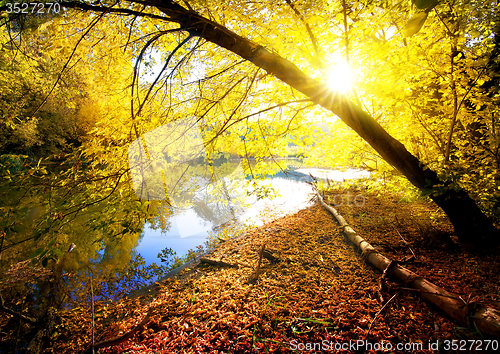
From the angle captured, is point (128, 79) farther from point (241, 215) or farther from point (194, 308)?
point (241, 215)

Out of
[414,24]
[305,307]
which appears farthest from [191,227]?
[414,24]

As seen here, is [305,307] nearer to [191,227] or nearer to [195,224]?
[191,227]

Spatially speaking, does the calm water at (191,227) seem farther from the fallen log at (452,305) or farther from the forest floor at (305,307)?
the fallen log at (452,305)

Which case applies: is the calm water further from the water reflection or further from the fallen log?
the fallen log

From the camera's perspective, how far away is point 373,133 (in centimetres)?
272

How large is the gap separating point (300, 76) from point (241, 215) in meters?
8.10

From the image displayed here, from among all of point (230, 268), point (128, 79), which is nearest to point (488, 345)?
point (230, 268)

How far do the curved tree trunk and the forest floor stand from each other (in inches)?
15.2

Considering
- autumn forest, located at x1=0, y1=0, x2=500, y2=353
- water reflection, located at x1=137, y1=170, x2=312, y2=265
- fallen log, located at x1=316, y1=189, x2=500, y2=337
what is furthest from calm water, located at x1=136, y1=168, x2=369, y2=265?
fallen log, located at x1=316, y1=189, x2=500, y2=337

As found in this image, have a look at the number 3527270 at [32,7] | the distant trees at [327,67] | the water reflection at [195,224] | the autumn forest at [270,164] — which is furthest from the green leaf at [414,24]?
the water reflection at [195,224]

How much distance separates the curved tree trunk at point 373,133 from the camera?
7.93 feet

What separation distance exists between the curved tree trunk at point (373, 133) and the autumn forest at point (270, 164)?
2cm

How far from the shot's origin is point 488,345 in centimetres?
163

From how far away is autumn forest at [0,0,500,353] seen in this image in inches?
79.6
